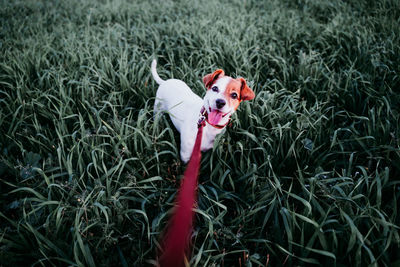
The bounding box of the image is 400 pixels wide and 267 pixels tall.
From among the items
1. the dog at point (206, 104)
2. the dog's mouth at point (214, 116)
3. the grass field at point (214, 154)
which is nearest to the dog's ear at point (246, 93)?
the dog at point (206, 104)

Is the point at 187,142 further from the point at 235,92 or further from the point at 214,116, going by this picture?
the point at 235,92

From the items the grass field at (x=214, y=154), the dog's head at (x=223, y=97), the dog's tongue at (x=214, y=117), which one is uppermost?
the dog's head at (x=223, y=97)

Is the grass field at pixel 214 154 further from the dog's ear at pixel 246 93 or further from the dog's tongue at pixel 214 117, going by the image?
the dog's ear at pixel 246 93

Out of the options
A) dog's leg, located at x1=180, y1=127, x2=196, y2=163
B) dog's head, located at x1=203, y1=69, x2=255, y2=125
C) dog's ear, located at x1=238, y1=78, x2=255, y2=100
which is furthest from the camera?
dog's leg, located at x1=180, y1=127, x2=196, y2=163

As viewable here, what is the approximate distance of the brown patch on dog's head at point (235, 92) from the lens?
168cm

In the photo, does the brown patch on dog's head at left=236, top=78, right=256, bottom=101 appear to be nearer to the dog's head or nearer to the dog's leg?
the dog's head

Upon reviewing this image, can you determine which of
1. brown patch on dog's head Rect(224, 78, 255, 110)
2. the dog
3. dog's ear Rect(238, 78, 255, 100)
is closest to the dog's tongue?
the dog

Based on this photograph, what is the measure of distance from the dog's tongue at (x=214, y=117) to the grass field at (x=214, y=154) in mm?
339

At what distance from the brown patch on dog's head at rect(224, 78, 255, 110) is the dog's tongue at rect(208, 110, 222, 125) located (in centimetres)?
10

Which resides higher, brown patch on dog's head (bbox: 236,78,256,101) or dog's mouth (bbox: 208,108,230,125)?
brown patch on dog's head (bbox: 236,78,256,101)

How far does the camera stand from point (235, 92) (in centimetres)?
170

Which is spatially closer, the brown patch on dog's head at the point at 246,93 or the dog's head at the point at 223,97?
the dog's head at the point at 223,97

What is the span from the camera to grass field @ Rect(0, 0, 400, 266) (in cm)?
137

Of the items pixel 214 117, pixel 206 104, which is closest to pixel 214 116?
pixel 214 117
